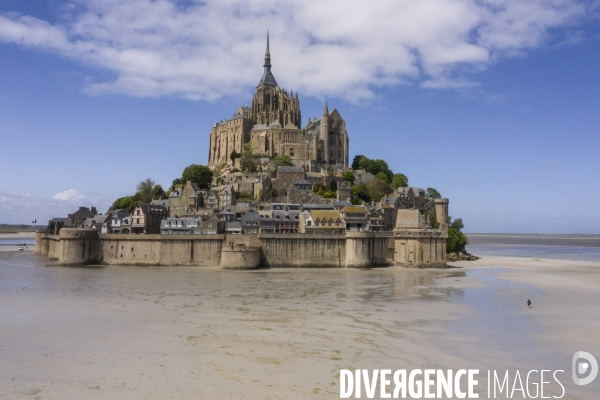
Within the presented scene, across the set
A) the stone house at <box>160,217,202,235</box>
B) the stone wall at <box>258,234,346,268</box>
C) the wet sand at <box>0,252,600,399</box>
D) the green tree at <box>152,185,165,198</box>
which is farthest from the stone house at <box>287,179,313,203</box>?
the wet sand at <box>0,252,600,399</box>

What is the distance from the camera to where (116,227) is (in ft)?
199

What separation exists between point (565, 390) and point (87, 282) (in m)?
35.3

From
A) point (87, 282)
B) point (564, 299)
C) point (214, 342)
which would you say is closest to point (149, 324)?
point (214, 342)

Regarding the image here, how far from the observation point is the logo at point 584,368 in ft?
54.5

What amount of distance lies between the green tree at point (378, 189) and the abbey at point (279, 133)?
33.2ft

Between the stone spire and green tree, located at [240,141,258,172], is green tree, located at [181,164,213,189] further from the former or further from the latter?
the stone spire

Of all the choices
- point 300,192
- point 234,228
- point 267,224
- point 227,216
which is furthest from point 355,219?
point 300,192

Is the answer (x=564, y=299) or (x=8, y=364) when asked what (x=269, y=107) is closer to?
(x=564, y=299)

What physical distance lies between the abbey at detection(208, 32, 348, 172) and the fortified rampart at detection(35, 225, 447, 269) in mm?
35053

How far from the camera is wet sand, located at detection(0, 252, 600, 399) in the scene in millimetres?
16000

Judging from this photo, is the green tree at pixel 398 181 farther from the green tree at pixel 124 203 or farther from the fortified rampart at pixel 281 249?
the green tree at pixel 124 203

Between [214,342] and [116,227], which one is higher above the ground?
[116,227]

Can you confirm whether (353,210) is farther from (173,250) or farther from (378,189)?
(378,189)

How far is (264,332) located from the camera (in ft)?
73.3
